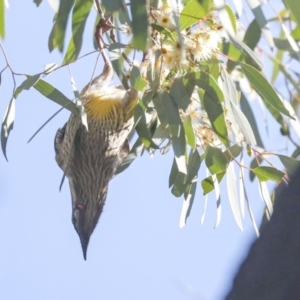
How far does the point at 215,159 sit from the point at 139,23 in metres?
0.73

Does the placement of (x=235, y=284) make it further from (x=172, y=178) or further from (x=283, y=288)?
(x=172, y=178)

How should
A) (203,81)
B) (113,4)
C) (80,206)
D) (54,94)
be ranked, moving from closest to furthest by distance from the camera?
(113,4)
(203,81)
(54,94)
(80,206)

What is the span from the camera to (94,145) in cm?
299

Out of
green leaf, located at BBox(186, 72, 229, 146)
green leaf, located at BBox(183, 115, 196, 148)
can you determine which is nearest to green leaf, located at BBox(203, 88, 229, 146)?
green leaf, located at BBox(186, 72, 229, 146)

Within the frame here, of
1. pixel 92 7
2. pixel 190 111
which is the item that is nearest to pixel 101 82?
pixel 92 7

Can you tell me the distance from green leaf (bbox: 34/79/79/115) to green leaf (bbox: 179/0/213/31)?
0.47m

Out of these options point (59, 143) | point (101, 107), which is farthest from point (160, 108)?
point (59, 143)

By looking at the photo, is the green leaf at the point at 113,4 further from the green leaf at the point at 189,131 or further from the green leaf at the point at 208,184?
the green leaf at the point at 208,184

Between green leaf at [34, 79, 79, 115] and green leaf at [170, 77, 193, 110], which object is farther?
green leaf at [34, 79, 79, 115]

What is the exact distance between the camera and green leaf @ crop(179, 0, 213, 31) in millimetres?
1981

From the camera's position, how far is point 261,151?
2400mm

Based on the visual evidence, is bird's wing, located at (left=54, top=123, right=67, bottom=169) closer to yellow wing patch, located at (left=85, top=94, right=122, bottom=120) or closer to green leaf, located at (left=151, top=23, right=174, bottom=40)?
yellow wing patch, located at (left=85, top=94, right=122, bottom=120)

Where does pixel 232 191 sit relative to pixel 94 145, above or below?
below

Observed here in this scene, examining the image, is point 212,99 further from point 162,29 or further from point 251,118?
point 251,118
